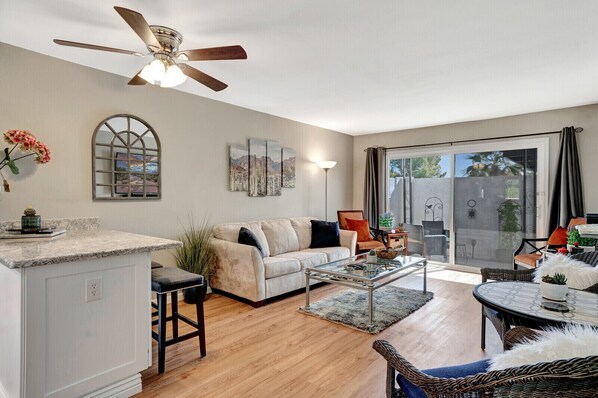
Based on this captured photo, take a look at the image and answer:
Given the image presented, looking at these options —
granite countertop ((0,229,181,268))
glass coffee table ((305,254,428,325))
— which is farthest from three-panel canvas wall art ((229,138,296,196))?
granite countertop ((0,229,181,268))

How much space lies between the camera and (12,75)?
2.70 m

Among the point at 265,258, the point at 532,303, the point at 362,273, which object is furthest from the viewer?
the point at 265,258

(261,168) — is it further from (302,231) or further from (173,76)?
(173,76)

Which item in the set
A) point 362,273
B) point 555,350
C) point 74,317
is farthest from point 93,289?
point 362,273

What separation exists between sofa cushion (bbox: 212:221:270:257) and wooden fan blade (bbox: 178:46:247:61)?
2.26 m

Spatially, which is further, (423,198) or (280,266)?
(423,198)

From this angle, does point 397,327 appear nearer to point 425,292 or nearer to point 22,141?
point 425,292

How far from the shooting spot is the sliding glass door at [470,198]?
4.80 meters

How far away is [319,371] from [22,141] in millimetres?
2725

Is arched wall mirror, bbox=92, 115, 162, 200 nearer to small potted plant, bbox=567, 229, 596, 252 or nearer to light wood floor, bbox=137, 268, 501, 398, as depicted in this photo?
light wood floor, bbox=137, 268, 501, 398

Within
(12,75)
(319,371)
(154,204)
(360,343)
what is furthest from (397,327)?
(12,75)

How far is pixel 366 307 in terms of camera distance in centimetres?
351

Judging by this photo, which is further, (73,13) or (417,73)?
(417,73)

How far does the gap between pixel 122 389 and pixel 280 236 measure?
8.92 feet
